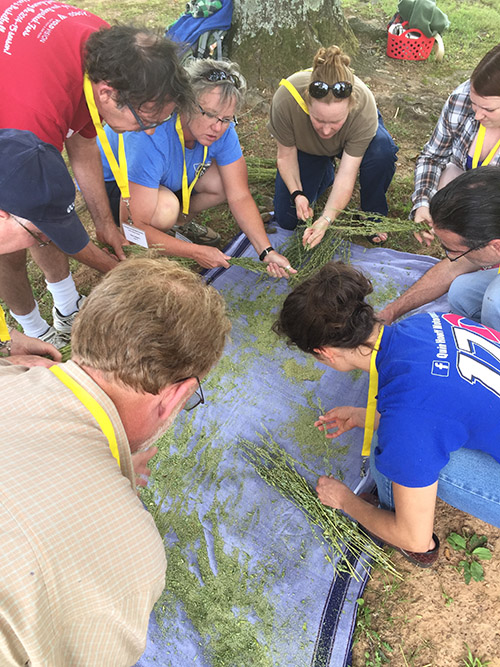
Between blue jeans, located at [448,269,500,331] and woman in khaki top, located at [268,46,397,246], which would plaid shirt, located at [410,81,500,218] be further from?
blue jeans, located at [448,269,500,331]

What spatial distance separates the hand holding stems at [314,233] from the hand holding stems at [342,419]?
1.14 metres

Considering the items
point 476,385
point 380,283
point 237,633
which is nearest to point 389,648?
point 237,633

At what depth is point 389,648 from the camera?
195 centimetres

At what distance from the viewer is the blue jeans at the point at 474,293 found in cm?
239

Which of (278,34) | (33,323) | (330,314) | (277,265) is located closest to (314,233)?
(277,265)

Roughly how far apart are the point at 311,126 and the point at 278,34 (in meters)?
2.29

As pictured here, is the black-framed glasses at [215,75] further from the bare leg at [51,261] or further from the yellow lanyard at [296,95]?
the bare leg at [51,261]

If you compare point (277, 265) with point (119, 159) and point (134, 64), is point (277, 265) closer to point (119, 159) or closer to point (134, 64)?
point (119, 159)

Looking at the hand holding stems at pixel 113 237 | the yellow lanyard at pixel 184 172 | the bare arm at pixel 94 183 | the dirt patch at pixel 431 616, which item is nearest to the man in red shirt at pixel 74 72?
the bare arm at pixel 94 183

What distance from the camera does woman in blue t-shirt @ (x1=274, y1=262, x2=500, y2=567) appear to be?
5.31ft

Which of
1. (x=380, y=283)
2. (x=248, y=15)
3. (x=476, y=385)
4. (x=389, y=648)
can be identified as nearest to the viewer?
(x=476, y=385)

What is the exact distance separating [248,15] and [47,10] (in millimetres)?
3071

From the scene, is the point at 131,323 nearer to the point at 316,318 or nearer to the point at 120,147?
the point at 316,318

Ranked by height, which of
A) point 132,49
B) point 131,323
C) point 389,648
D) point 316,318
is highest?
point 132,49
